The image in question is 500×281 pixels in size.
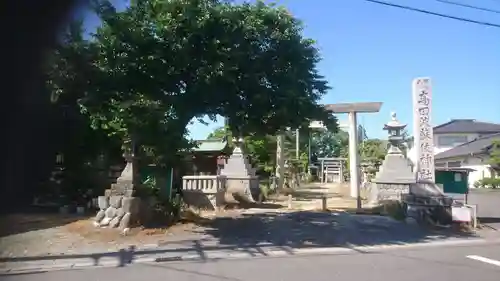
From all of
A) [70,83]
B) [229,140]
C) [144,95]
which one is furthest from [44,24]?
[229,140]

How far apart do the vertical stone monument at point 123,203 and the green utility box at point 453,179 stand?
9.93 metres

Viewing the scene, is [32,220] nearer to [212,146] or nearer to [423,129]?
[423,129]

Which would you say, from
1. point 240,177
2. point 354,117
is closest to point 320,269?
point 240,177

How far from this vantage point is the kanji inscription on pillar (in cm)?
1337

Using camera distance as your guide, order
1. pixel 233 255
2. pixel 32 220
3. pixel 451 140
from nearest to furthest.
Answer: pixel 233 255, pixel 32 220, pixel 451 140

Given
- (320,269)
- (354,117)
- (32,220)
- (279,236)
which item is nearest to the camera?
(320,269)

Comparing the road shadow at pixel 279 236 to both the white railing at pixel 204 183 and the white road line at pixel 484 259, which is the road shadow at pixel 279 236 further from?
the white railing at pixel 204 183

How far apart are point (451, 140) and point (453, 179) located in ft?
148

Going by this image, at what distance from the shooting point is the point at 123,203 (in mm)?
11461

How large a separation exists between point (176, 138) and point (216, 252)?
325 centimetres

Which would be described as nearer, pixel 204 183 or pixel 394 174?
pixel 204 183

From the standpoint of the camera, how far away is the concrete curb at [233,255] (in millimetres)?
7793

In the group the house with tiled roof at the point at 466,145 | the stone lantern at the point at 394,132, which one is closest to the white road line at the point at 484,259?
the stone lantern at the point at 394,132

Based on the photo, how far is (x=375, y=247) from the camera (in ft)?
32.9
